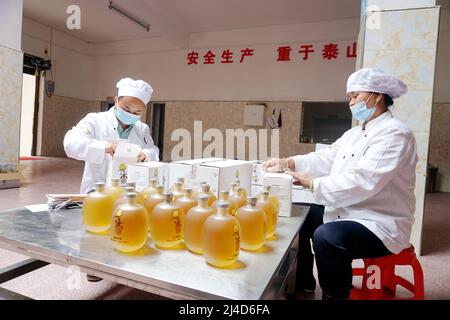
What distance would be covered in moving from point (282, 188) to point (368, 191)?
0.35 metres

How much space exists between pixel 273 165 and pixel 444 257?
1.87 metres

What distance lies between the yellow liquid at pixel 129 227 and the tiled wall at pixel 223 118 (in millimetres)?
6376

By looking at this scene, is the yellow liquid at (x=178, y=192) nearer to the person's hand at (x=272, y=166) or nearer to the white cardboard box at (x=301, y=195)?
the person's hand at (x=272, y=166)

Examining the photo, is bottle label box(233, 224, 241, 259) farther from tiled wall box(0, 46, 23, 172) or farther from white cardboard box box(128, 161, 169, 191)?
tiled wall box(0, 46, 23, 172)

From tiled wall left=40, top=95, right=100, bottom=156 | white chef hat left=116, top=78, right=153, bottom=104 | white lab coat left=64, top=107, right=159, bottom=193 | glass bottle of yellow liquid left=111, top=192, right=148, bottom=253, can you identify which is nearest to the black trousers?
glass bottle of yellow liquid left=111, top=192, right=148, bottom=253

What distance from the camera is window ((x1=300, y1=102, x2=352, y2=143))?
694 cm

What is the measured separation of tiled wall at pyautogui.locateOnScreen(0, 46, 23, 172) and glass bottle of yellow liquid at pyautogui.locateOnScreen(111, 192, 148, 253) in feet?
13.6

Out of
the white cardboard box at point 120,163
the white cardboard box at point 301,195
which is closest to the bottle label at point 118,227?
the white cardboard box at point 120,163

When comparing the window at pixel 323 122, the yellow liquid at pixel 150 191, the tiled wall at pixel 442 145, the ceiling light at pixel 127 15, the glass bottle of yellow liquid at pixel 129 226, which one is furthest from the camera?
the window at pixel 323 122

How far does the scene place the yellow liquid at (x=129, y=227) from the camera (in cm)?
90

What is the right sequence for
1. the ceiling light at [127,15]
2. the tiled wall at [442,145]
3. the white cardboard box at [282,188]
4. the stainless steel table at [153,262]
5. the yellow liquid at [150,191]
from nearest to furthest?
1. the stainless steel table at [153,262]
2. the yellow liquid at [150,191]
3. the white cardboard box at [282,188]
4. the ceiling light at [127,15]
5. the tiled wall at [442,145]

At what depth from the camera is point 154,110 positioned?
852 cm
